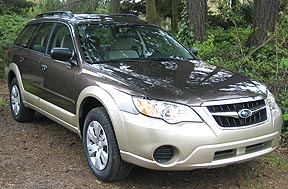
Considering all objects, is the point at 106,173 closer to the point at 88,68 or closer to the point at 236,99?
the point at 88,68

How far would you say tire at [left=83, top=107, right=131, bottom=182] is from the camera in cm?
389

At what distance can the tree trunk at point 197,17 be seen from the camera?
9.09 m

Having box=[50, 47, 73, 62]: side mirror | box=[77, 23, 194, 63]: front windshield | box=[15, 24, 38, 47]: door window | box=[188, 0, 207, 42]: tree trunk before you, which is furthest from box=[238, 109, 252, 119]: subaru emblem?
box=[188, 0, 207, 42]: tree trunk

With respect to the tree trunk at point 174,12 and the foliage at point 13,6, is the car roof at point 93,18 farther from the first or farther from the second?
the foliage at point 13,6

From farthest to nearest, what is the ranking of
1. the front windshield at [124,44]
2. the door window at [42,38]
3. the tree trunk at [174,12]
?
the tree trunk at [174,12] → the door window at [42,38] → the front windshield at [124,44]

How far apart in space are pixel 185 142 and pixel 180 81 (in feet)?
2.53

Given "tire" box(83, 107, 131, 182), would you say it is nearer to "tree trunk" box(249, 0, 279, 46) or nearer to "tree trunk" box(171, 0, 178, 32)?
"tree trunk" box(249, 0, 279, 46)

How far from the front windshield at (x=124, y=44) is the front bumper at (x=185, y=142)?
131 cm

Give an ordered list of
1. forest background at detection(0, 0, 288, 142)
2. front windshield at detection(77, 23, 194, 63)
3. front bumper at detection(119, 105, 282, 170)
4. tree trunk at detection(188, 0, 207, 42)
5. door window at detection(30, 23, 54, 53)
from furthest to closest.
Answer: tree trunk at detection(188, 0, 207, 42)
forest background at detection(0, 0, 288, 142)
door window at detection(30, 23, 54, 53)
front windshield at detection(77, 23, 194, 63)
front bumper at detection(119, 105, 282, 170)

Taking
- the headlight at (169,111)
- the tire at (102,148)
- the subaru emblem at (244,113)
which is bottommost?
the tire at (102,148)

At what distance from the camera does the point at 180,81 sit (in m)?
4.01

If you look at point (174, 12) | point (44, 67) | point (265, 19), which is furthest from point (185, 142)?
point (174, 12)

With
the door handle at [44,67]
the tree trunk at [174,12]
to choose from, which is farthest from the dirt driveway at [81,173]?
the tree trunk at [174,12]

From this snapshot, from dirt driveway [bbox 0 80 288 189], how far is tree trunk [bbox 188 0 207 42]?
4.48 meters
